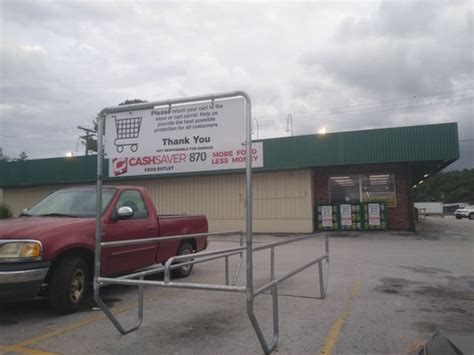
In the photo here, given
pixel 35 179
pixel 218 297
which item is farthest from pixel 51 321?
pixel 35 179

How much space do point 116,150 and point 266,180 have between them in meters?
16.2

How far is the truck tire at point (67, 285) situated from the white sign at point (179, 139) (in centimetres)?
186

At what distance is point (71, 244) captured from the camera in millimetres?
5688

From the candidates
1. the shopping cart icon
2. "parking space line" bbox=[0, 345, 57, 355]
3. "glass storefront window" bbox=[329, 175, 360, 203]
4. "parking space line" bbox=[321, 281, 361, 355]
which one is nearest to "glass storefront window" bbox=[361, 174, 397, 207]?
"glass storefront window" bbox=[329, 175, 360, 203]

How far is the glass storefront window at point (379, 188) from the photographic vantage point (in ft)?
63.3

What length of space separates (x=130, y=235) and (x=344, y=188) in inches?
610

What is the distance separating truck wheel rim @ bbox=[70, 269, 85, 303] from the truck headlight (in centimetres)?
72

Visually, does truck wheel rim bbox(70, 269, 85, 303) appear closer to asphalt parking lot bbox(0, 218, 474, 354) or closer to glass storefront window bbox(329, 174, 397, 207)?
asphalt parking lot bbox(0, 218, 474, 354)

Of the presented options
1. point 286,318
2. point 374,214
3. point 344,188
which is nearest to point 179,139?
point 286,318

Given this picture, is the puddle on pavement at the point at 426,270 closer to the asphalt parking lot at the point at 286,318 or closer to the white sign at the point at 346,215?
the asphalt parking lot at the point at 286,318

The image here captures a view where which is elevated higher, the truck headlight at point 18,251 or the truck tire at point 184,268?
the truck headlight at point 18,251

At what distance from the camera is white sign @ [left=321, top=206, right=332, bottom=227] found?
19391 millimetres

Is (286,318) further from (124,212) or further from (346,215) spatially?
(346,215)

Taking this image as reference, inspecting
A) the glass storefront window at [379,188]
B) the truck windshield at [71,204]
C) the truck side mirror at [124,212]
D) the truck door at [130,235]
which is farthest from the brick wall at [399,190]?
the truck side mirror at [124,212]
